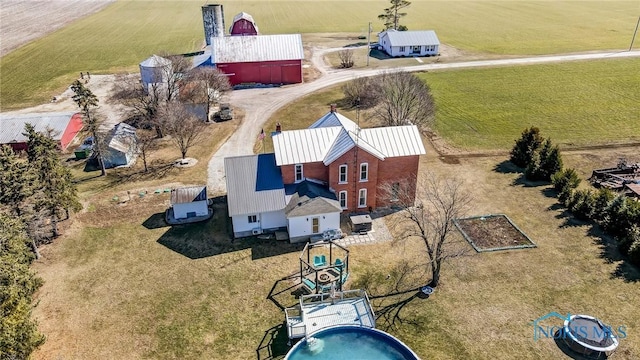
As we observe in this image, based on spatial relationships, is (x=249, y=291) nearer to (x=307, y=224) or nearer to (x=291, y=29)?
(x=307, y=224)

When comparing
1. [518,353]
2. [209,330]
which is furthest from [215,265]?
[518,353]

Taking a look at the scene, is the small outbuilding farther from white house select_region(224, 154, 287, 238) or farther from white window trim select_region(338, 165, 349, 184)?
white window trim select_region(338, 165, 349, 184)

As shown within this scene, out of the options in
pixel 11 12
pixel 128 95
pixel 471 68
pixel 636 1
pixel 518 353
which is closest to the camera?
pixel 518 353

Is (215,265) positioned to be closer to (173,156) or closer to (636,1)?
(173,156)

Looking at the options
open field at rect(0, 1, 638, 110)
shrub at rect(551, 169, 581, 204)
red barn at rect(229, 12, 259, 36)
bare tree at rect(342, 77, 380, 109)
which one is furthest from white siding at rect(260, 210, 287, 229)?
red barn at rect(229, 12, 259, 36)

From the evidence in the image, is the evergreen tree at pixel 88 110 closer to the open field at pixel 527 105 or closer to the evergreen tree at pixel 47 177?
the evergreen tree at pixel 47 177

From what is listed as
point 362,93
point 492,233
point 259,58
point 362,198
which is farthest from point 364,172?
point 259,58
